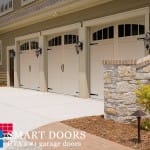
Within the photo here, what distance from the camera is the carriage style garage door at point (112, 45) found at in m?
13.4

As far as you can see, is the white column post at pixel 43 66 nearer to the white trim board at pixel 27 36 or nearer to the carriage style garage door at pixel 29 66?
the white trim board at pixel 27 36

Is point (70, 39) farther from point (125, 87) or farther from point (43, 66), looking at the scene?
point (125, 87)

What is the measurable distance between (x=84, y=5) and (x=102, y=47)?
6.13 feet

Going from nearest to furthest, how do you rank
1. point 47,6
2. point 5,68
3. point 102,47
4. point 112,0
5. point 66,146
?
point 66,146 < point 112,0 < point 102,47 < point 47,6 < point 5,68

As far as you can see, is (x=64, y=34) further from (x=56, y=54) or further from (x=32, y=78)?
(x=32, y=78)

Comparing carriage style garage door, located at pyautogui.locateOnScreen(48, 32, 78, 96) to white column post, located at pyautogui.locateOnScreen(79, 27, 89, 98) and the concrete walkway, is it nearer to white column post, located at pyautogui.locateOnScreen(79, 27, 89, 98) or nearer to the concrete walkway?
white column post, located at pyautogui.locateOnScreen(79, 27, 89, 98)

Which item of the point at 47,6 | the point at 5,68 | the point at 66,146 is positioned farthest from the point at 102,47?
the point at 5,68

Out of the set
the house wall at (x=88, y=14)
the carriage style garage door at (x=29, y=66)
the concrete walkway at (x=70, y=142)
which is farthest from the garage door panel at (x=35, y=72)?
the concrete walkway at (x=70, y=142)

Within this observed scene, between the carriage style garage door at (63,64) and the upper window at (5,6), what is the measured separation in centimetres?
771

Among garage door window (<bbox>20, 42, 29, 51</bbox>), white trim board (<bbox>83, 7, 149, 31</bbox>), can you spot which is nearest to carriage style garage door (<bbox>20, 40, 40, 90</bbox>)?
garage door window (<bbox>20, 42, 29, 51</bbox>)

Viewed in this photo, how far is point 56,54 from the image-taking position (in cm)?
1928

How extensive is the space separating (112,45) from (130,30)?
119cm

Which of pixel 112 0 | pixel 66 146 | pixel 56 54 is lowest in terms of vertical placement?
pixel 66 146

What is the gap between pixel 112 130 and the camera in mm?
8680
